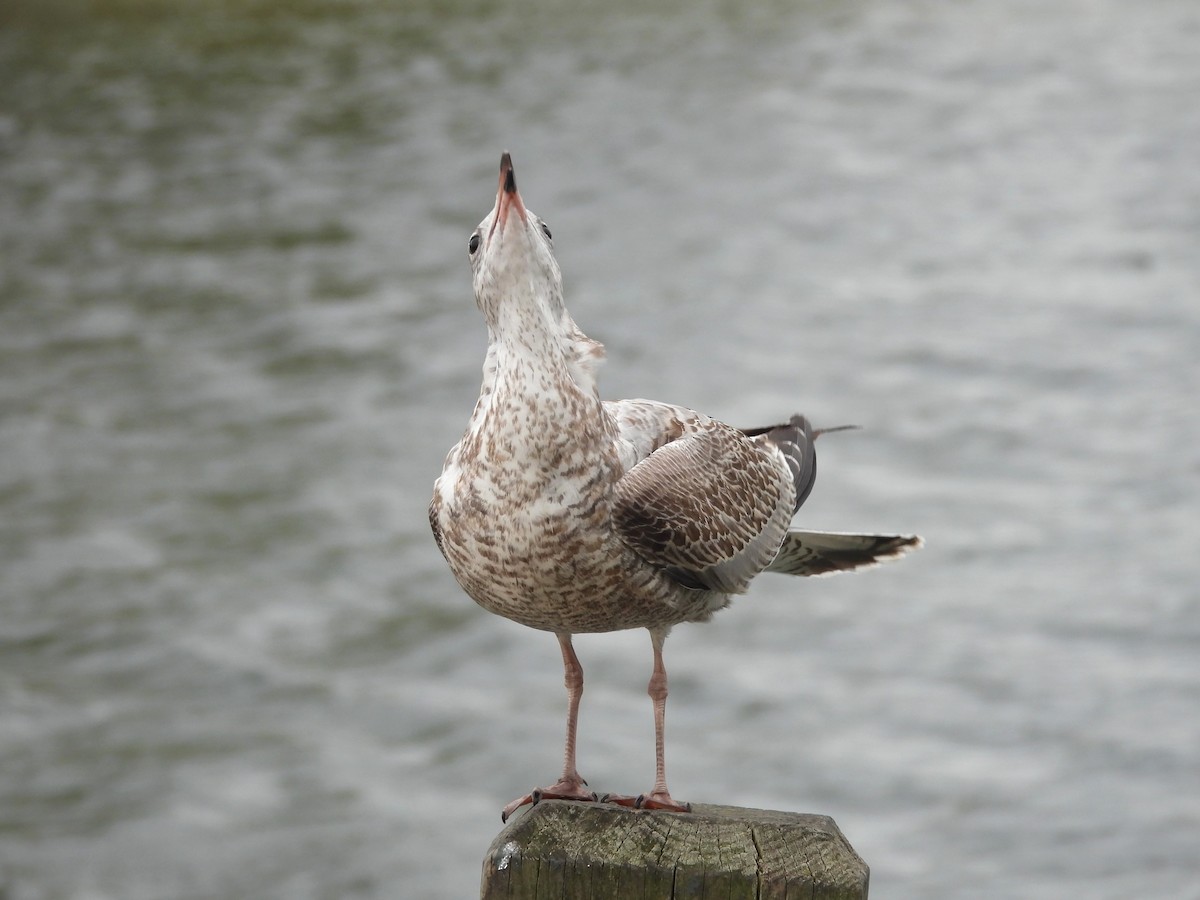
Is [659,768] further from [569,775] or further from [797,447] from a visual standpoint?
[797,447]

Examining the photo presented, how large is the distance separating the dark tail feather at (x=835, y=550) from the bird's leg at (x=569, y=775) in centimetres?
95

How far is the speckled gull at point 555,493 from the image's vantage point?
15.7ft

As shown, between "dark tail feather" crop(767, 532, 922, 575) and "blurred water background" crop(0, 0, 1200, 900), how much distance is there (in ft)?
38.6

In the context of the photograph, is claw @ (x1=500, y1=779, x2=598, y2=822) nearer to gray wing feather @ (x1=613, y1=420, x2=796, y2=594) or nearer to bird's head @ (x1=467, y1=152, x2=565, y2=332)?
gray wing feather @ (x1=613, y1=420, x2=796, y2=594)

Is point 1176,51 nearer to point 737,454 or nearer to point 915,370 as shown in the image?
point 915,370

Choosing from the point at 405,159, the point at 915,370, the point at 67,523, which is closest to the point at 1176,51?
the point at 915,370

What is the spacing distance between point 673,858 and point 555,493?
1148 millimetres

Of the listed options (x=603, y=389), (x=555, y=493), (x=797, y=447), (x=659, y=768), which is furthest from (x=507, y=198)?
(x=603, y=389)

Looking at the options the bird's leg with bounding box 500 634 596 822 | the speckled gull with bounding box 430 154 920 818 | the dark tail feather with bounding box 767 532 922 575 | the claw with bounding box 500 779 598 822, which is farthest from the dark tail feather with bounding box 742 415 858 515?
the claw with bounding box 500 779 598 822

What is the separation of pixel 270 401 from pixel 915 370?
33.1 ft

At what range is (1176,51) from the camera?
Answer: 3538cm

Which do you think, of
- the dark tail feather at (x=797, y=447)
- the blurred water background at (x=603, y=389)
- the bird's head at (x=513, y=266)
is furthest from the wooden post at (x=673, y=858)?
the blurred water background at (x=603, y=389)

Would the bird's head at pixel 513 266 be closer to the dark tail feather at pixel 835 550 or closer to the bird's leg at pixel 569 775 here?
the bird's leg at pixel 569 775

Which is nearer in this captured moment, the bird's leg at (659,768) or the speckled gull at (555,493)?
the bird's leg at (659,768)
